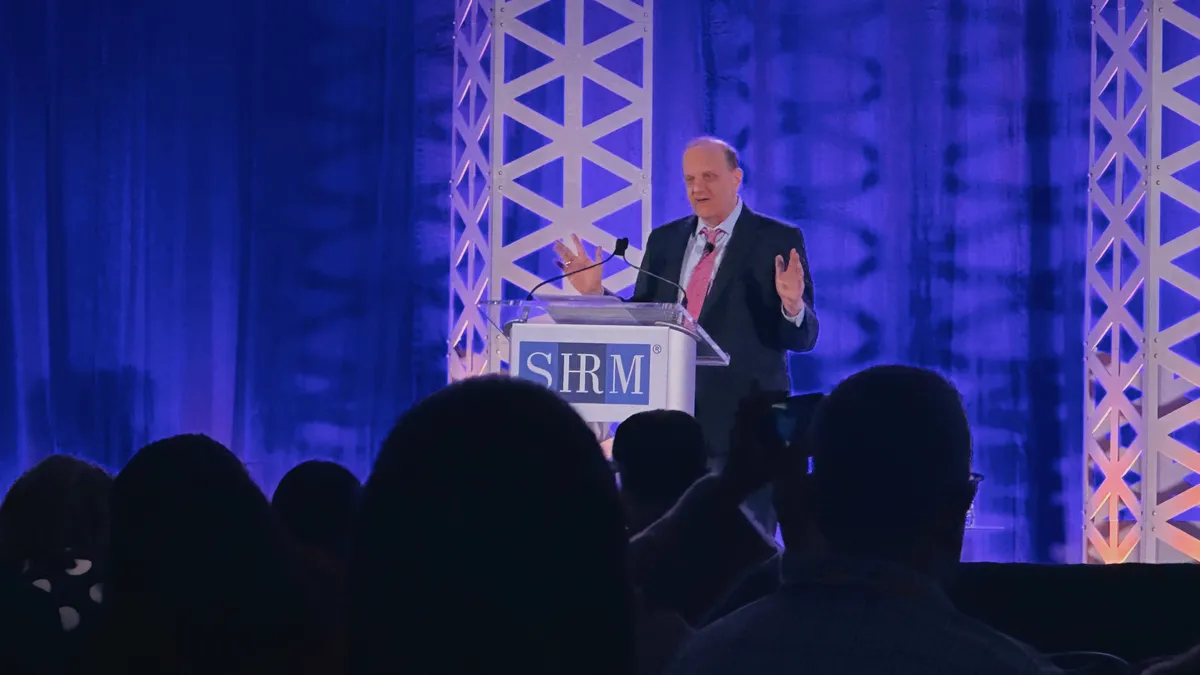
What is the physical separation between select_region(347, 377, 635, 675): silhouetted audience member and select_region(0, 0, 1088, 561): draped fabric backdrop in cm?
479

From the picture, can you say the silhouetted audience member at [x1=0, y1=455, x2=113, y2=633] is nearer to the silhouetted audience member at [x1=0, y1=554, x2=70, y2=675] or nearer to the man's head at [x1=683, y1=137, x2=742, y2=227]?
the silhouetted audience member at [x1=0, y1=554, x2=70, y2=675]

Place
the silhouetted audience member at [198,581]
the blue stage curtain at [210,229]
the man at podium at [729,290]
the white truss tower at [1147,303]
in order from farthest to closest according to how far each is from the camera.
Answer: the blue stage curtain at [210,229] → the white truss tower at [1147,303] → the man at podium at [729,290] → the silhouetted audience member at [198,581]

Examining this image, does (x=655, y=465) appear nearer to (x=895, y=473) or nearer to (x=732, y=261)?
(x=895, y=473)

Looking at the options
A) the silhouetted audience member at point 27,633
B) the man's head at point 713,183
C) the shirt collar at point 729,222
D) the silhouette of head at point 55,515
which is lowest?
the silhouetted audience member at point 27,633

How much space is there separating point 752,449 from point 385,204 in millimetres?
4370

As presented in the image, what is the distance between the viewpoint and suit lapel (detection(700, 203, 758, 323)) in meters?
3.71

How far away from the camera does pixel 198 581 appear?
4.08 feet

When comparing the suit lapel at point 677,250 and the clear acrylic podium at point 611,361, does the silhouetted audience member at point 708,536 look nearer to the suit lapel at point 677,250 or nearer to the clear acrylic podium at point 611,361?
the clear acrylic podium at point 611,361

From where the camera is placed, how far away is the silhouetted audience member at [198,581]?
1221mm

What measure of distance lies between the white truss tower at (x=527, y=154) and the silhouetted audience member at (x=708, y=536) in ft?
11.2

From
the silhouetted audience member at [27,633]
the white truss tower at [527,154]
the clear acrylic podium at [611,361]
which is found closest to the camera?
the silhouetted audience member at [27,633]

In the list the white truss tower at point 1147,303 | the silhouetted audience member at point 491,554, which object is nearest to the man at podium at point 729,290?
the white truss tower at point 1147,303

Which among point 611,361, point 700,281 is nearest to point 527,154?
point 700,281

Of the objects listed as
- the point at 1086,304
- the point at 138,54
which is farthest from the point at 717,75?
the point at 138,54
